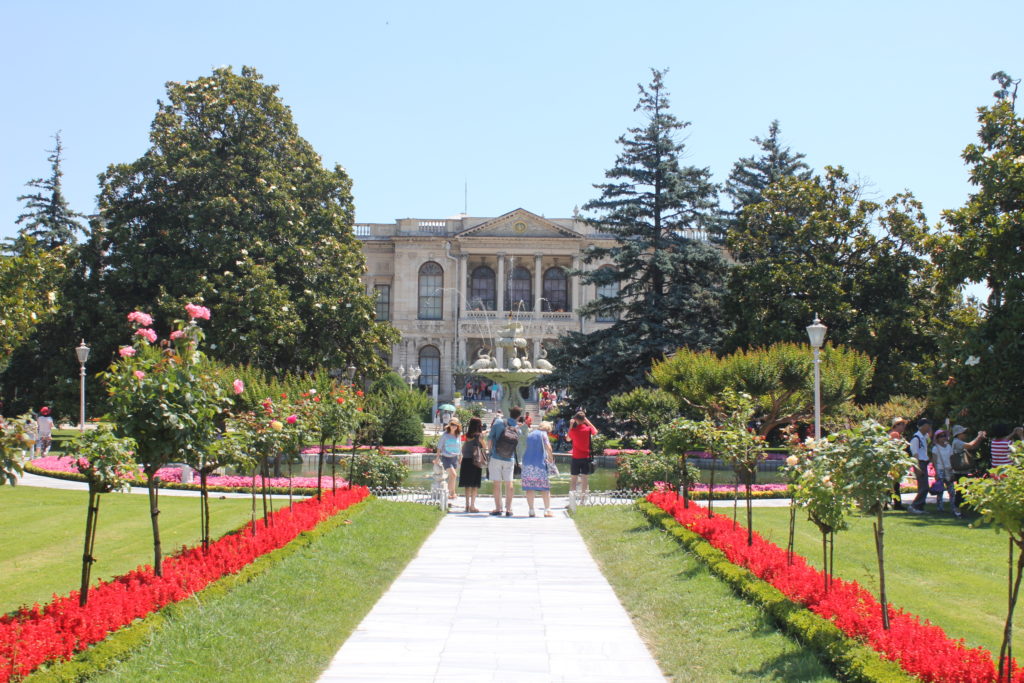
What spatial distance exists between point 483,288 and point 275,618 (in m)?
58.4

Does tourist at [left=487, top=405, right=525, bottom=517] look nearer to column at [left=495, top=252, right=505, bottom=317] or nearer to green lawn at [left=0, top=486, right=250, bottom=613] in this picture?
green lawn at [left=0, top=486, right=250, bottom=613]

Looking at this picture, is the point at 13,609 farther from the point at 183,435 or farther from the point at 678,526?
the point at 678,526

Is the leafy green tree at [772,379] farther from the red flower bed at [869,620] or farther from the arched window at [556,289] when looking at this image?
the arched window at [556,289]

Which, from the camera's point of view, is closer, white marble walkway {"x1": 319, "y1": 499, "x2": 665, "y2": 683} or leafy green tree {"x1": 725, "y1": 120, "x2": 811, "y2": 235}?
white marble walkway {"x1": 319, "y1": 499, "x2": 665, "y2": 683}

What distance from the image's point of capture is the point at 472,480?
15.5 metres

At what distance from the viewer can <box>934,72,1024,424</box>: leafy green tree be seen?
650 inches

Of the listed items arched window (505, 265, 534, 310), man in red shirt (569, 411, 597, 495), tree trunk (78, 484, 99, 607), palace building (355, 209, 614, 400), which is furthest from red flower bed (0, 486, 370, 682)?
arched window (505, 265, 534, 310)

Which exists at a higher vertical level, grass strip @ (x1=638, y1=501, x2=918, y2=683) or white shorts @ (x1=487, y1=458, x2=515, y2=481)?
white shorts @ (x1=487, y1=458, x2=515, y2=481)

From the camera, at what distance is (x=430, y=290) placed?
2537 inches

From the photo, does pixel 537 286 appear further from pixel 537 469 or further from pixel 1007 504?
pixel 1007 504

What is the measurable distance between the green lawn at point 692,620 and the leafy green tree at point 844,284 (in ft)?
58.0

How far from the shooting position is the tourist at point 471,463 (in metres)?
15.4

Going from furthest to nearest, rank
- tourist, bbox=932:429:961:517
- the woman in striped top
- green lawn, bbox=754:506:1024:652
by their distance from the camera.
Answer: tourist, bbox=932:429:961:517 < the woman in striped top < green lawn, bbox=754:506:1024:652

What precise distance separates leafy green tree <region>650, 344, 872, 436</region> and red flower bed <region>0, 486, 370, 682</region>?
13058 mm
